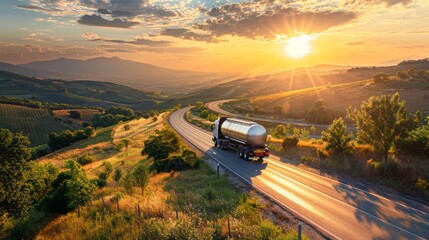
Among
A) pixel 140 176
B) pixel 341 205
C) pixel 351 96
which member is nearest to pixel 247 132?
pixel 140 176

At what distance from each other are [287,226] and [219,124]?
29.1 m

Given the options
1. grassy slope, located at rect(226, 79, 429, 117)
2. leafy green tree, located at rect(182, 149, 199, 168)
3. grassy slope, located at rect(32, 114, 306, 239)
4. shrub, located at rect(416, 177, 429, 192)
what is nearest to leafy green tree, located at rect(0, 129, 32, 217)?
grassy slope, located at rect(32, 114, 306, 239)

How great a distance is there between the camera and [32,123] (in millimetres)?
143500

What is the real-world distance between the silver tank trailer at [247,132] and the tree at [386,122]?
38.6 feet

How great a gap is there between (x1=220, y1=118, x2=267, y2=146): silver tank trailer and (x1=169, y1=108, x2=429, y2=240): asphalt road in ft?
17.3

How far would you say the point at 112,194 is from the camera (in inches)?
882

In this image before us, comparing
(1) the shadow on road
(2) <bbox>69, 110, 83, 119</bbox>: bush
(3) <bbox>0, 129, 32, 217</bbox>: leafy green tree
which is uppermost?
(3) <bbox>0, 129, 32, 217</bbox>: leafy green tree

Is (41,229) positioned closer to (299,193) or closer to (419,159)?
(299,193)

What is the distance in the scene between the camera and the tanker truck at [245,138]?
116ft

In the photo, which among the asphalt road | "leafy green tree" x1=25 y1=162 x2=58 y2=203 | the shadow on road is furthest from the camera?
"leafy green tree" x1=25 y1=162 x2=58 y2=203

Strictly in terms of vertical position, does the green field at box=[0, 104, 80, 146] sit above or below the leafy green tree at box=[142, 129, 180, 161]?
below

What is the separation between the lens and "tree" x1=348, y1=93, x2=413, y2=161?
26.2 meters

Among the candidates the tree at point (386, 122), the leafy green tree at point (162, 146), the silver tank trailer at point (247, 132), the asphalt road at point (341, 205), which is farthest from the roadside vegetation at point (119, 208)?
the tree at point (386, 122)

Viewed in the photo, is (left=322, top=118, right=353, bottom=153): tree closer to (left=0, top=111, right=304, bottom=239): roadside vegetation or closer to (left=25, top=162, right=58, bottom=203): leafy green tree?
(left=0, top=111, right=304, bottom=239): roadside vegetation
